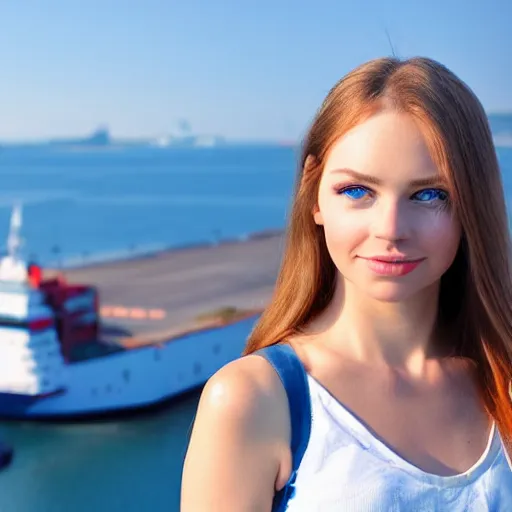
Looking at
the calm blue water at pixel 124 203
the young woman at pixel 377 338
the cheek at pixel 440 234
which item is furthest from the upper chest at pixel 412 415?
the calm blue water at pixel 124 203

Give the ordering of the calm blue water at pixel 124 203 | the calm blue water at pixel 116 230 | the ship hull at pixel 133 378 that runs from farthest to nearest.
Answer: the calm blue water at pixel 124 203, the ship hull at pixel 133 378, the calm blue water at pixel 116 230

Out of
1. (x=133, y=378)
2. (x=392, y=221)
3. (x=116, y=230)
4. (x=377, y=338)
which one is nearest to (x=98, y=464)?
(x=133, y=378)

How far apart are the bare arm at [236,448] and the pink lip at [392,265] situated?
131 millimetres

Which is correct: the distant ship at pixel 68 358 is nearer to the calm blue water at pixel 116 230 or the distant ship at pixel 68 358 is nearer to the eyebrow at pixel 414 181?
the calm blue water at pixel 116 230

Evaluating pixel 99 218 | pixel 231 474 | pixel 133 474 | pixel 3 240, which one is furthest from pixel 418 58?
pixel 99 218

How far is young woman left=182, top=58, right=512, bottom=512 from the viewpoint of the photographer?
1.93ft

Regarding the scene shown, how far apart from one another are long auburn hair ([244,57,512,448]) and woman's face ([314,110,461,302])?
12mm

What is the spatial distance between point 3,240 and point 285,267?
8515 millimetres

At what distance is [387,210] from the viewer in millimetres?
615

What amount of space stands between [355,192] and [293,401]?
17cm

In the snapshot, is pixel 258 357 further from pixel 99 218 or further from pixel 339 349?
pixel 99 218

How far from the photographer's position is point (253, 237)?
10.9m

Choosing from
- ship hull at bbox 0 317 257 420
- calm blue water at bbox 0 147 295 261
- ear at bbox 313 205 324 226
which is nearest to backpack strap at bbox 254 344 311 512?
ear at bbox 313 205 324 226

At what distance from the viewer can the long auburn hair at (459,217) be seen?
619mm
